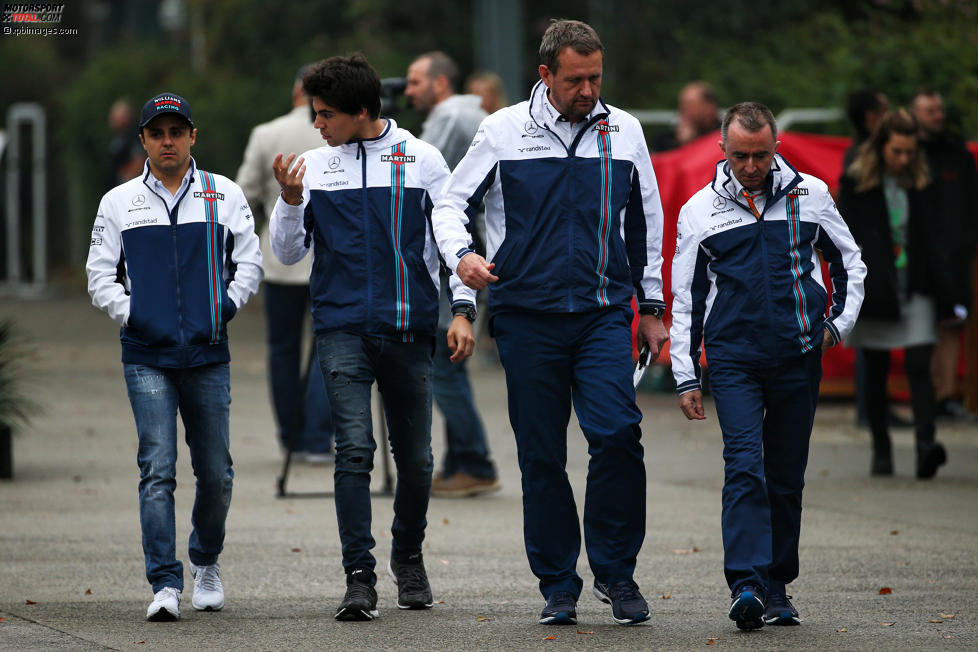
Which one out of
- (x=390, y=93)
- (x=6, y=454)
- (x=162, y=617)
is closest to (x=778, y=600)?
(x=162, y=617)

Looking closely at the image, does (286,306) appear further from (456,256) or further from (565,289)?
(565,289)

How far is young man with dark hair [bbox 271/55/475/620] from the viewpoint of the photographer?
6.06 m

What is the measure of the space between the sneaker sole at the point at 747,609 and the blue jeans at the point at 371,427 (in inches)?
48.9

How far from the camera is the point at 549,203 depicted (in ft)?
19.3

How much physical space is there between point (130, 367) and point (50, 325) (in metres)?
14.5

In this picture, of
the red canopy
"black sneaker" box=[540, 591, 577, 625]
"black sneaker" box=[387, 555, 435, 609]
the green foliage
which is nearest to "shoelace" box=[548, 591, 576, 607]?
"black sneaker" box=[540, 591, 577, 625]

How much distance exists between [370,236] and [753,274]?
4.38ft

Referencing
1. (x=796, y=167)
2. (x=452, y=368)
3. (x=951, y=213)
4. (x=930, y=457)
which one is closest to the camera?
(x=452, y=368)

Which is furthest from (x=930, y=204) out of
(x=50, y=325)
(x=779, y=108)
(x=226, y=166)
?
(x=226, y=166)

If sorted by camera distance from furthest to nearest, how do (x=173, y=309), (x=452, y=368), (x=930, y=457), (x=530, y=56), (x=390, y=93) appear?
(x=530, y=56)
(x=930, y=457)
(x=390, y=93)
(x=452, y=368)
(x=173, y=309)

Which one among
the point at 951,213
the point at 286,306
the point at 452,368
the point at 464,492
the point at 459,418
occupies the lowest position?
the point at 464,492

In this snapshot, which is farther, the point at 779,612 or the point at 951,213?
the point at 951,213

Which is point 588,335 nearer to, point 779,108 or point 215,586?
point 215,586

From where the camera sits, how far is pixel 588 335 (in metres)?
5.96
